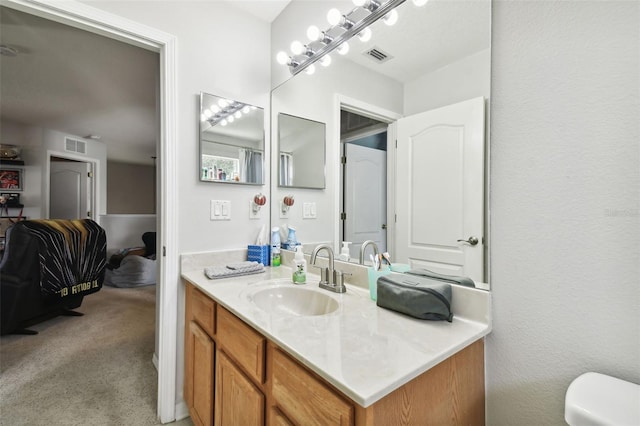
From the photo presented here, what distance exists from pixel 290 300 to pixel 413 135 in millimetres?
934

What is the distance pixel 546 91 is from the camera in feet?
2.68

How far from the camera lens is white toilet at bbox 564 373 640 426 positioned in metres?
0.57

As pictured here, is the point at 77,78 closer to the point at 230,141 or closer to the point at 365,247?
the point at 230,141

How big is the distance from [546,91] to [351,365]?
0.92 m

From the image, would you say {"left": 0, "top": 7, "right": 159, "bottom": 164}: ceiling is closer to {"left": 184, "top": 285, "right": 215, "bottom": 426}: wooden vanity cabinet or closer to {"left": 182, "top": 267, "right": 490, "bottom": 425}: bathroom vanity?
{"left": 184, "top": 285, "right": 215, "bottom": 426}: wooden vanity cabinet

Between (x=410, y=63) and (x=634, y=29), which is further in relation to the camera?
(x=410, y=63)

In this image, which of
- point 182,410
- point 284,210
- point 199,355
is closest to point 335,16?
point 284,210

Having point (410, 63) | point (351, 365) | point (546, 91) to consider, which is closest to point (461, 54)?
point (410, 63)

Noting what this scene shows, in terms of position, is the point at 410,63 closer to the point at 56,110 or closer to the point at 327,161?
the point at 327,161

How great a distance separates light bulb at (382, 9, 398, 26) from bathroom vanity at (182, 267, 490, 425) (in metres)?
1.16

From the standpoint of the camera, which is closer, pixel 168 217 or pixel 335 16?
pixel 335 16

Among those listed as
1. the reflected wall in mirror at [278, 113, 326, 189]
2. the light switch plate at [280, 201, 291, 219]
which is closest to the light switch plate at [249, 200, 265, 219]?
the light switch plate at [280, 201, 291, 219]

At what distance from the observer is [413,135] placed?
46.3 inches

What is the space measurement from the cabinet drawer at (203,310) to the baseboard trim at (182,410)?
22.0 inches
